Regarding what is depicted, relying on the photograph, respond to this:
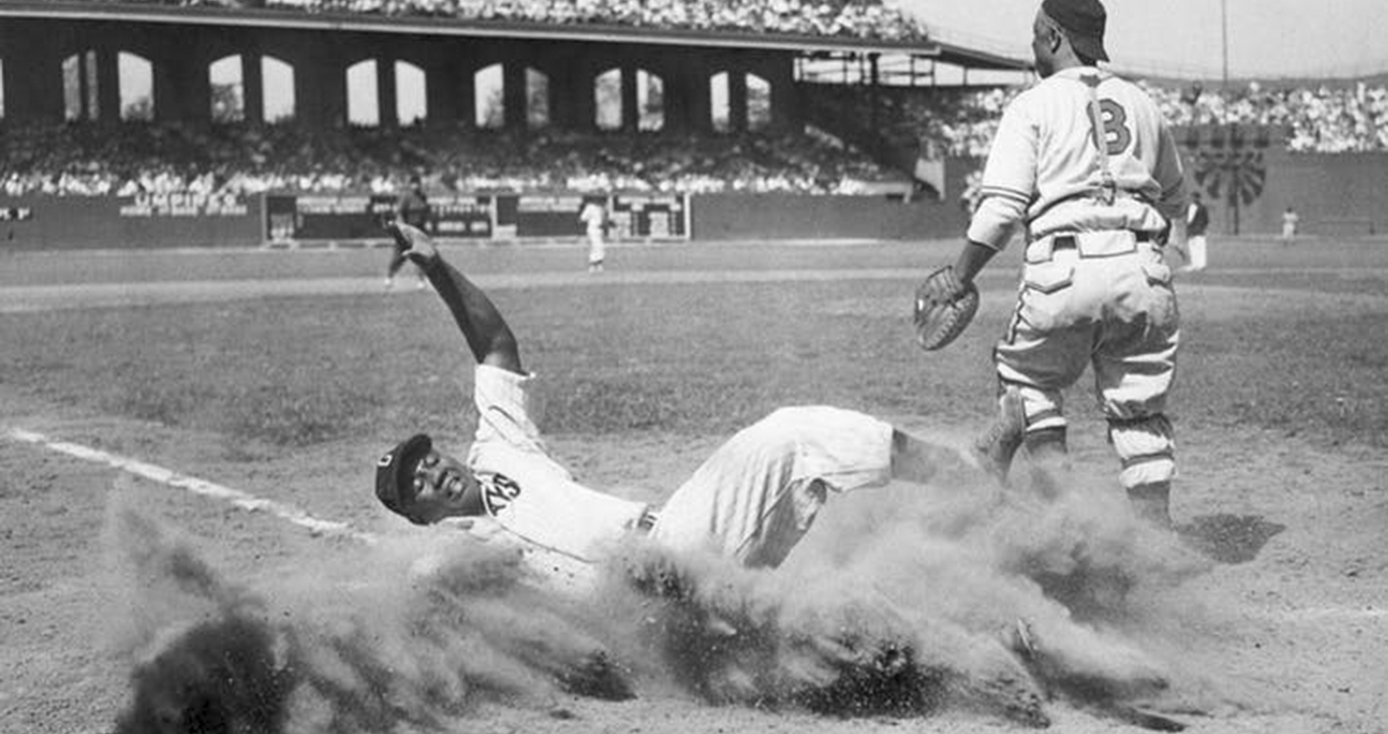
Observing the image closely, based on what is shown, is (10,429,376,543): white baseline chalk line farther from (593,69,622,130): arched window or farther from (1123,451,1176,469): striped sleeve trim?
(593,69,622,130): arched window

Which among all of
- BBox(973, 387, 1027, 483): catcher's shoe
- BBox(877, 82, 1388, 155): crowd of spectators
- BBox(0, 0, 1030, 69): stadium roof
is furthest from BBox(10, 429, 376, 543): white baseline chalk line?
BBox(0, 0, 1030, 69): stadium roof

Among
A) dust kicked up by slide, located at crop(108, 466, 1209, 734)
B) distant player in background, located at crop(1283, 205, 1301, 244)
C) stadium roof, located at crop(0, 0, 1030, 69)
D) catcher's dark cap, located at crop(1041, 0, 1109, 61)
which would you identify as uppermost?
stadium roof, located at crop(0, 0, 1030, 69)

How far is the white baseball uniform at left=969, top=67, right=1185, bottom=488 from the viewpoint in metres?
5.67

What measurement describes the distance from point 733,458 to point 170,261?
36.1 m

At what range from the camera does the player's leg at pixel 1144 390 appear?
18.8ft

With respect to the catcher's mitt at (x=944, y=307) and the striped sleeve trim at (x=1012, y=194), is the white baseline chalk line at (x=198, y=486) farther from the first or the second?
the striped sleeve trim at (x=1012, y=194)

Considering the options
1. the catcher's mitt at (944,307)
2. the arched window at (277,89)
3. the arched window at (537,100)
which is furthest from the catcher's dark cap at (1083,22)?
the arched window at (537,100)

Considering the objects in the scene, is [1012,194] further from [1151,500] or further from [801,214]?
[801,214]

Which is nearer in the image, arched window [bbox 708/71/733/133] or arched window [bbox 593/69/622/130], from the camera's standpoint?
arched window [bbox 708/71/733/133]

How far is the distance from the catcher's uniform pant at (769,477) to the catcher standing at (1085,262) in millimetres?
1063

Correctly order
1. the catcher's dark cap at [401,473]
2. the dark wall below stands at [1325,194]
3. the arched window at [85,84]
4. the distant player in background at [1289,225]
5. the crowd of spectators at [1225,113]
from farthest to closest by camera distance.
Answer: the dark wall below stands at [1325,194] < the distant player in background at [1289,225] < the arched window at [85,84] < the crowd of spectators at [1225,113] < the catcher's dark cap at [401,473]

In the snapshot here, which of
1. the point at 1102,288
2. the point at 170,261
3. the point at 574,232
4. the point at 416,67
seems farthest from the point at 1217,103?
the point at 1102,288

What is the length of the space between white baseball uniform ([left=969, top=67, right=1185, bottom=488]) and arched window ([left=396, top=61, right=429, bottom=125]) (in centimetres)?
4897

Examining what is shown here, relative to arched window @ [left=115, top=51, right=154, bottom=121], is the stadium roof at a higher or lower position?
higher
